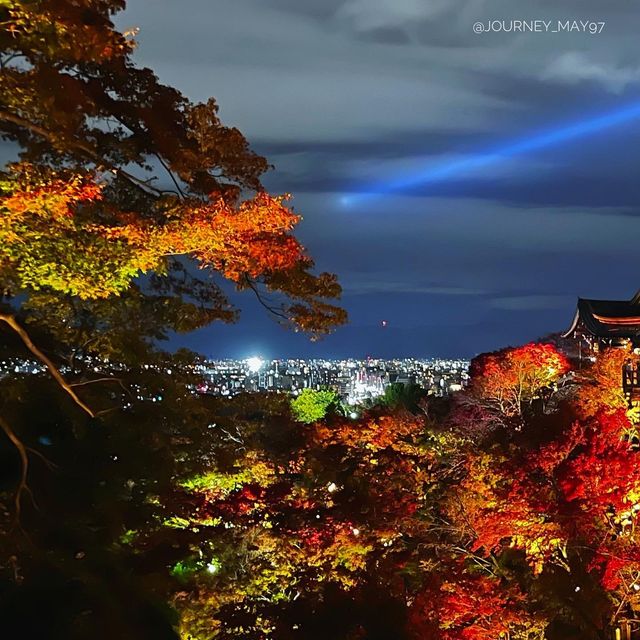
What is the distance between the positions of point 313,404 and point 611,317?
12.8 meters

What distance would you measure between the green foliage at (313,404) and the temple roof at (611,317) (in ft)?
36.7

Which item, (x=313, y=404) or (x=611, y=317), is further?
(x=313, y=404)

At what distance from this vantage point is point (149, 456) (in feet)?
28.8

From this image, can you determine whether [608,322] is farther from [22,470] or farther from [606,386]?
[22,470]

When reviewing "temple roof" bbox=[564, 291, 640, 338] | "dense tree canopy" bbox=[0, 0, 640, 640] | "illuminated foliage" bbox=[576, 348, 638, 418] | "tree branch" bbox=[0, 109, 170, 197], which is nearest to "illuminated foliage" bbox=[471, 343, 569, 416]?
"illuminated foliage" bbox=[576, 348, 638, 418]

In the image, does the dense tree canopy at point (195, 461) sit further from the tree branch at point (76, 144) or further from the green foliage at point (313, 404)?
the green foliage at point (313, 404)

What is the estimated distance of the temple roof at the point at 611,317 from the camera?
2783 cm

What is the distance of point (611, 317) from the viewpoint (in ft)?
93.6

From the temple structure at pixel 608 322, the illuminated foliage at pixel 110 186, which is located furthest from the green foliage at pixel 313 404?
the illuminated foliage at pixel 110 186

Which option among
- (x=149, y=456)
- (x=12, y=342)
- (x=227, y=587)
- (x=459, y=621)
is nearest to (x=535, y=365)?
(x=459, y=621)

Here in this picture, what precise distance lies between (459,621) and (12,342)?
696 centimetres

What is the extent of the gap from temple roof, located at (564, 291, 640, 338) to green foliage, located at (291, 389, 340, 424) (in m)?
11.2

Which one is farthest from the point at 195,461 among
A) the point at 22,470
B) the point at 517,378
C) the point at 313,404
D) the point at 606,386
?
the point at 313,404

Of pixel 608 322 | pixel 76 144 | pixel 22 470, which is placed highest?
pixel 608 322
